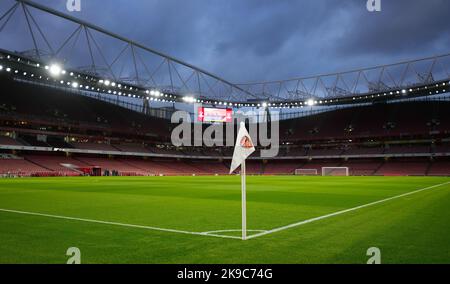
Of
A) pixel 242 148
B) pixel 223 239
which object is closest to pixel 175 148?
pixel 223 239

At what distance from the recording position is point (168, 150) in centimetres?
9544

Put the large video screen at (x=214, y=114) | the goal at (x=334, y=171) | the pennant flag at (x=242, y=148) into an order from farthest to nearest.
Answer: the goal at (x=334, y=171) < the large video screen at (x=214, y=114) < the pennant flag at (x=242, y=148)

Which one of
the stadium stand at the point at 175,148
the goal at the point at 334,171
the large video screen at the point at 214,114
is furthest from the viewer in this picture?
the goal at the point at 334,171

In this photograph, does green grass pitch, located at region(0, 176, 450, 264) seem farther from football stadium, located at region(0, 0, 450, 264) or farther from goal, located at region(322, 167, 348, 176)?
goal, located at region(322, 167, 348, 176)

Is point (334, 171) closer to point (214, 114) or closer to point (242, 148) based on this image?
point (214, 114)

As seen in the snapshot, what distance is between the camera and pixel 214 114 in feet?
221

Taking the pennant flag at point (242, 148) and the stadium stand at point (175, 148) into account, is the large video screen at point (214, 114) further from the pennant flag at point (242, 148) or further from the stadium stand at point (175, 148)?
the pennant flag at point (242, 148)

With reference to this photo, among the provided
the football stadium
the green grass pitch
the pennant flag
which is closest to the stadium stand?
the football stadium

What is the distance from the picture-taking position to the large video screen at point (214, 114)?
66312 mm

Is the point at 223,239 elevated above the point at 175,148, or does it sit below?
below

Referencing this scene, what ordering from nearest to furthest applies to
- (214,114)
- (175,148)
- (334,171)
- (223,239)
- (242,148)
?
(242,148) < (223,239) < (214,114) < (334,171) < (175,148)

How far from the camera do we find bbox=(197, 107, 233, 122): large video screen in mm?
66312

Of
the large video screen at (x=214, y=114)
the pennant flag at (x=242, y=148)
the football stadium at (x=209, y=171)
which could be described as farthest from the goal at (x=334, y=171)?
the pennant flag at (x=242, y=148)

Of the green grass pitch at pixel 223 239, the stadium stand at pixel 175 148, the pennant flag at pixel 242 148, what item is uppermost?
the stadium stand at pixel 175 148
